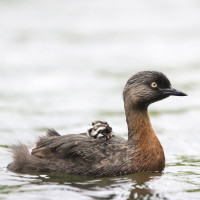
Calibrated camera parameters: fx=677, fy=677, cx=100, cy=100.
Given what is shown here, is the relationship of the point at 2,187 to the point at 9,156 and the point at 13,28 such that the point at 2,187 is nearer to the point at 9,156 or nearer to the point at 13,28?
the point at 9,156

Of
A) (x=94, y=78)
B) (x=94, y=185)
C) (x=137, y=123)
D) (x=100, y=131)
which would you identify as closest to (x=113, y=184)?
(x=94, y=185)

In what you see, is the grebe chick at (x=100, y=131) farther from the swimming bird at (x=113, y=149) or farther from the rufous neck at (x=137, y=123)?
the rufous neck at (x=137, y=123)

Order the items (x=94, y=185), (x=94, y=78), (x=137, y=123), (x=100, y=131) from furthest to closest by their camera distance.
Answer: (x=94, y=78), (x=137, y=123), (x=100, y=131), (x=94, y=185)

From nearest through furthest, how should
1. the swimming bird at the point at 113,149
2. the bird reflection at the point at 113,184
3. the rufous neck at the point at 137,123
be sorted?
the bird reflection at the point at 113,184 → the swimming bird at the point at 113,149 → the rufous neck at the point at 137,123

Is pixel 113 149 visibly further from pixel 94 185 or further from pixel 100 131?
pixel 94 185

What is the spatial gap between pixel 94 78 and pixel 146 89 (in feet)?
33.3

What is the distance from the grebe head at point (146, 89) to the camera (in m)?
14.2

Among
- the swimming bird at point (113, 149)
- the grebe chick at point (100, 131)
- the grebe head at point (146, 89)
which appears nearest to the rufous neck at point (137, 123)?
the swimming bird at point (113, 149)

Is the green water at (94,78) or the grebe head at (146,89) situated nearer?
the green water at (94,78)

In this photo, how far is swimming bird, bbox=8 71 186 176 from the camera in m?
13.6

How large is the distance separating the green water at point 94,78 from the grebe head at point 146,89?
5.42 feet

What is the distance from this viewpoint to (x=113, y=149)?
13789mm

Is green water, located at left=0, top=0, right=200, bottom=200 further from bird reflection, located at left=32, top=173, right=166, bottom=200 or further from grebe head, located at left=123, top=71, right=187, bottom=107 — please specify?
grebe head, located at left=123, top=71, right=187, bottom=107

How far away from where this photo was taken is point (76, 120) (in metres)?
19.8
